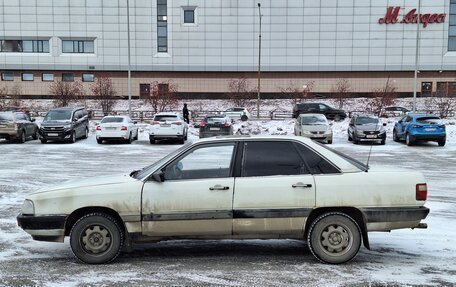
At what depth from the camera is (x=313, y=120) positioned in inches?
1018

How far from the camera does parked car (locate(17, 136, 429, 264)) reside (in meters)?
5.72

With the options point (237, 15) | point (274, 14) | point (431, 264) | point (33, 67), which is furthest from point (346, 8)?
point (431, 264)

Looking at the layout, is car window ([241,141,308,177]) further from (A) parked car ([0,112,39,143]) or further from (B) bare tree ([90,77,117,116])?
(B) bare tree ([90,77,117,116])

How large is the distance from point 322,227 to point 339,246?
1.05 feet

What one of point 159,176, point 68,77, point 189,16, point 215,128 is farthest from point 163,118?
point 68,77

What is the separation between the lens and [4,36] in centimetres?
6391

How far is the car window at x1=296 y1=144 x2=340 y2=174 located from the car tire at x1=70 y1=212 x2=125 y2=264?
248cm

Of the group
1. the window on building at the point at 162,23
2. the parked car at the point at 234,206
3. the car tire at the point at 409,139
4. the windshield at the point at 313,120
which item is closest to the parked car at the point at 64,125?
the windshield at the point at 313,120

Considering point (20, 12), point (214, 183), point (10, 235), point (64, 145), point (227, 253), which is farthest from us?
point (20, 12)

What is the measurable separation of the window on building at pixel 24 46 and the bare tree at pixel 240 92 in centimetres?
2601

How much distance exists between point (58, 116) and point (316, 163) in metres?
22.5

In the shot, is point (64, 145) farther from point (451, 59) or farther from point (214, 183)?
point (451, 59)

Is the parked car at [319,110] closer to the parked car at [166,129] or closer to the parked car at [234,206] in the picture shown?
the parked car at [166,129]

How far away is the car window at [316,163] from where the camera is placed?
19.2 ft
